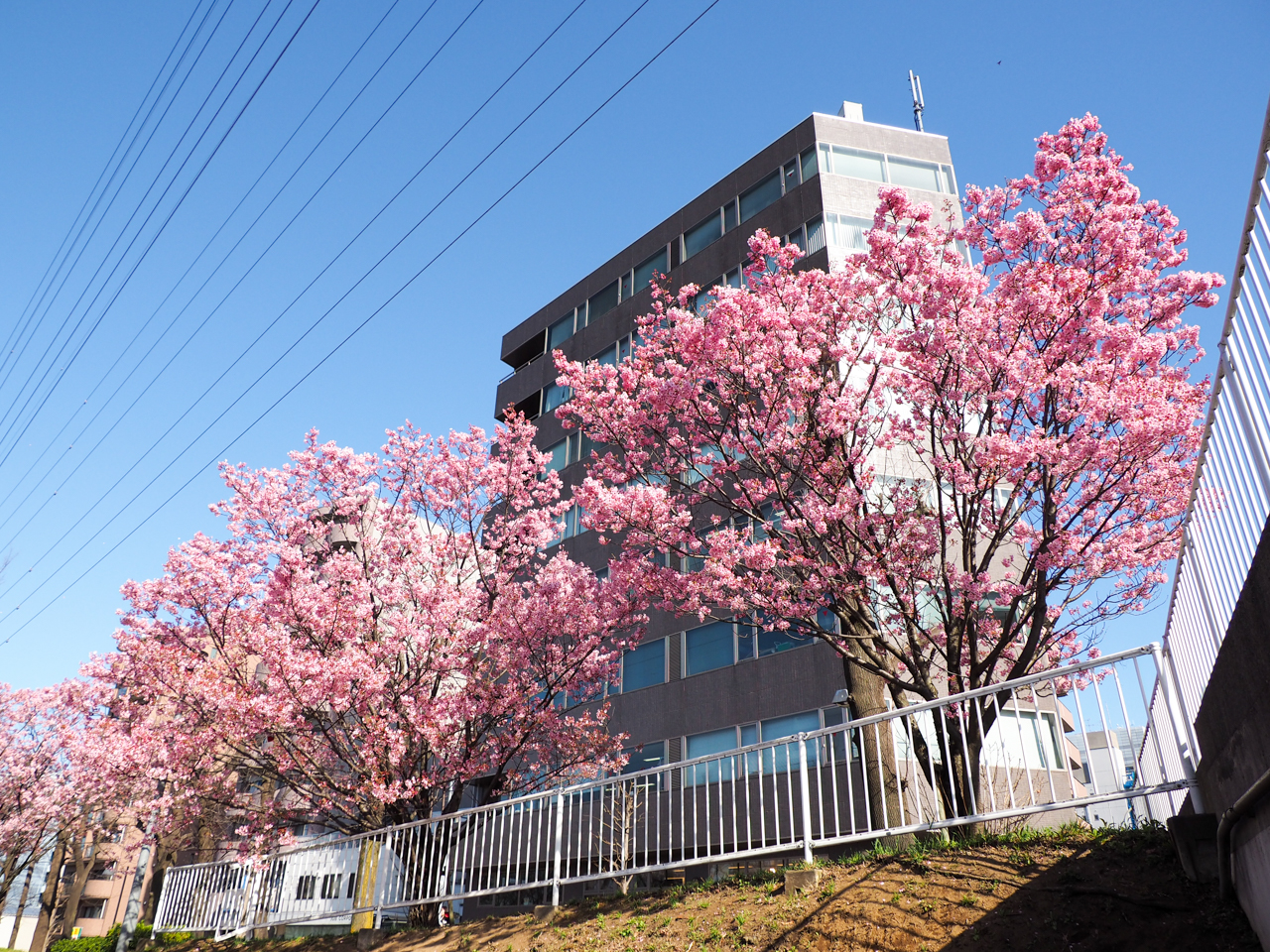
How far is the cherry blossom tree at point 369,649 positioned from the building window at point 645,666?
698cm

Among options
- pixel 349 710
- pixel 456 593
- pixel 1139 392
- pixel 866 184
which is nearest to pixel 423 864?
pixel 349 710

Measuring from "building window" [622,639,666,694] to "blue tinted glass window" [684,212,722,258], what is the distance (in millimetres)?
13541

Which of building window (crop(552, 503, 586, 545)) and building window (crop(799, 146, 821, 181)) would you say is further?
building window (crop(552, 503, 586, 545))

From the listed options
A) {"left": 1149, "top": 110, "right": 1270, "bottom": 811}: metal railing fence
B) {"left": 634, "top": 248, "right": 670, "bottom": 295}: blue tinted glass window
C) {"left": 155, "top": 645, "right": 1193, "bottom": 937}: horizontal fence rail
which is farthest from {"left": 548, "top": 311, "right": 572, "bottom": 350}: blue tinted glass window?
{"left": 1149, "top": 110, "right": 1270, "bottom": 811}: metal railing fence

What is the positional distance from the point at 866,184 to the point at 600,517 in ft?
58.8

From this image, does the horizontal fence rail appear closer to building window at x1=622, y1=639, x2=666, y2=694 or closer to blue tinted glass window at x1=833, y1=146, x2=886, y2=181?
building window at x1=622, y1=639, x2=666, y2=694

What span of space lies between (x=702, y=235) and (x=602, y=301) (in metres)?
5.15

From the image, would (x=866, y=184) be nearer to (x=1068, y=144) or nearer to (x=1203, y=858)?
(x=1068, y=144)

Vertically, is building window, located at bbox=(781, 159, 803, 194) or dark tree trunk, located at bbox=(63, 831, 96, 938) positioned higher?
building window, located at bbox=(781, 159, 803, 194)

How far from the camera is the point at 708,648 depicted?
2277 centimetres

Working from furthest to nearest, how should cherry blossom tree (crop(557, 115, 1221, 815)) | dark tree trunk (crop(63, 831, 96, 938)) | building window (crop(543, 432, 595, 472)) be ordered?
dark tree trunk (crop(63, 831, 96, 938)) → building window (crop(543, 432, 595, 472)) → cherry blossom tree (crop(557, 115, 1221, 815))

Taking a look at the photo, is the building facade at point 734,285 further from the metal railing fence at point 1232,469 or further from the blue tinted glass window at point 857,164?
the metal railing fence at point 1232,469

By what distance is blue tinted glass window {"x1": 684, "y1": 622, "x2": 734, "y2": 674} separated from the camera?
22.2m

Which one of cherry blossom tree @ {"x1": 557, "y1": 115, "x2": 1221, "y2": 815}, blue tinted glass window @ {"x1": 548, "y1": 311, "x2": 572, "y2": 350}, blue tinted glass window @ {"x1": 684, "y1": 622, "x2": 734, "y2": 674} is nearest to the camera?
cherry blossom tree @ {"x1": 557, "y1": 115, "x2": 1221, "y2": 815}
